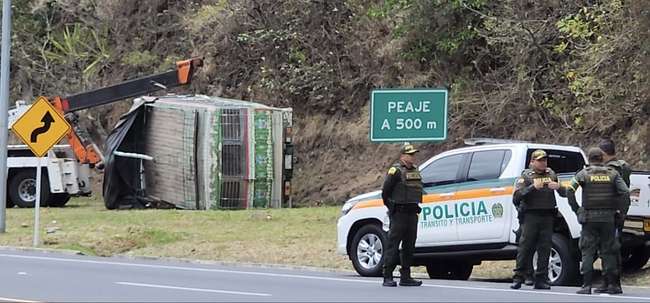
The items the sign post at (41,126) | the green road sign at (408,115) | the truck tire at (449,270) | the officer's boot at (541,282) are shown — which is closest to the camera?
the officer's boot at (541,282)

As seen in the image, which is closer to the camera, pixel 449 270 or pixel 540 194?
pixel 540 194

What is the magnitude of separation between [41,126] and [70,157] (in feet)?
32.8

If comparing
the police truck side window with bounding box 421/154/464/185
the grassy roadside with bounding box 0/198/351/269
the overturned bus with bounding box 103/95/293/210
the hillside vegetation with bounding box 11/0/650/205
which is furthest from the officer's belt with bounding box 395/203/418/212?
the overturned bus with bounding box 103/95/293/210

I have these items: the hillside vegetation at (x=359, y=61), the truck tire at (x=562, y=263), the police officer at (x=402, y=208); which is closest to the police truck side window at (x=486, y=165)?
the truck tire at (x=562, y=263)

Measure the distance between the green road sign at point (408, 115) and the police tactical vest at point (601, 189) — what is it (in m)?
3.86

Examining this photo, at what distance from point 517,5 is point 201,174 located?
900cm

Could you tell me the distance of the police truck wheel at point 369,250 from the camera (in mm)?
15938

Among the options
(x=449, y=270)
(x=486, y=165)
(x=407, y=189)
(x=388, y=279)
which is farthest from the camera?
(x=449, y=270)

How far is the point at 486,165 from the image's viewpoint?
49.9 ft

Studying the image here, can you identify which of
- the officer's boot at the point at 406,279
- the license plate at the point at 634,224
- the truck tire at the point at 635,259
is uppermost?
the license plate at the point at 634,224

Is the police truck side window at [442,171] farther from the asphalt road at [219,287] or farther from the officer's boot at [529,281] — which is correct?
the officer's boot at [529,281]

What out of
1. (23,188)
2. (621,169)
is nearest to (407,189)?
(621,169)

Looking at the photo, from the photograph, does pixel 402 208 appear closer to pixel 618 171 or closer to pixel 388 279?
pixel 388 279

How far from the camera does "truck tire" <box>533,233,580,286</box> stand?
14469 mm
